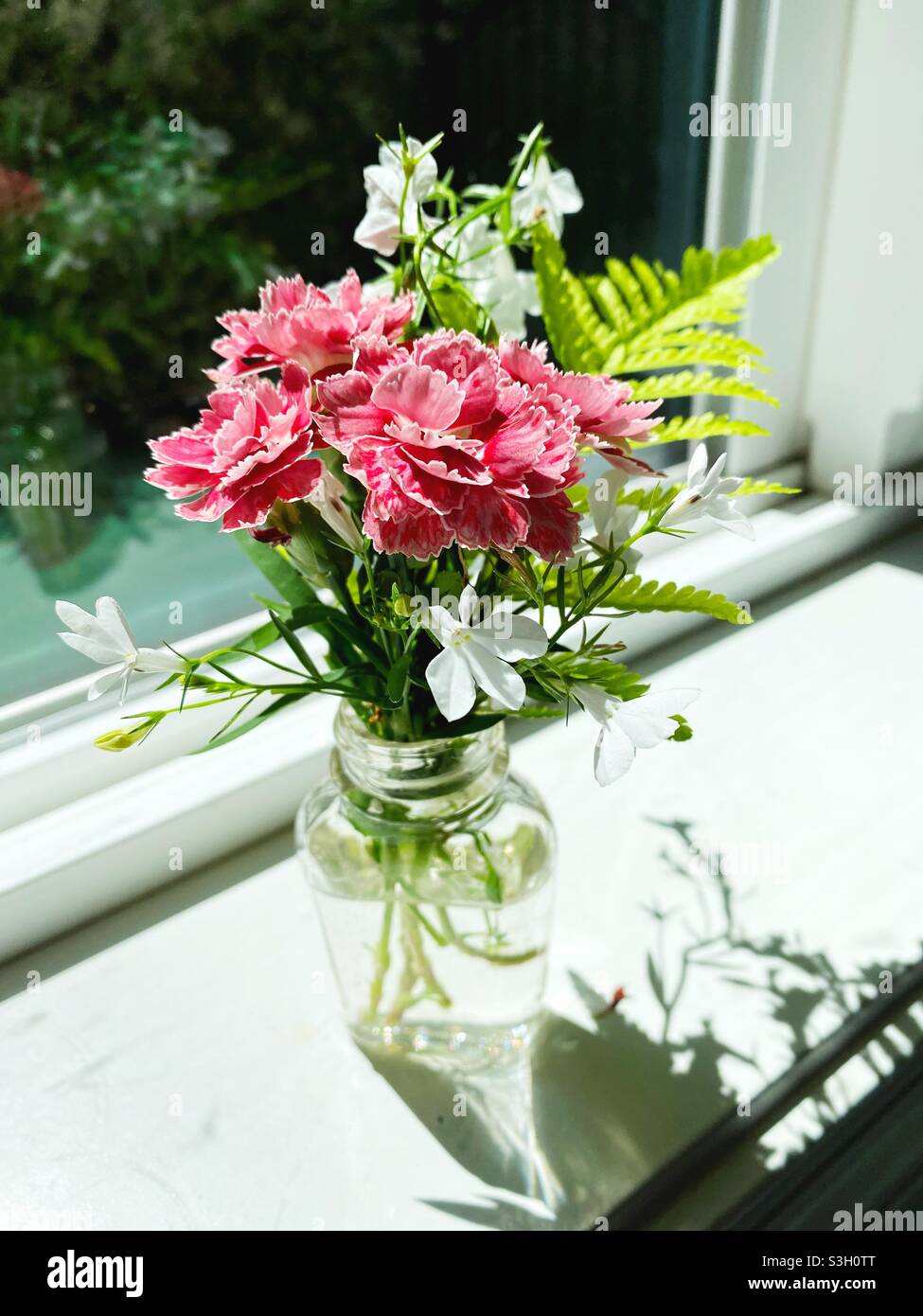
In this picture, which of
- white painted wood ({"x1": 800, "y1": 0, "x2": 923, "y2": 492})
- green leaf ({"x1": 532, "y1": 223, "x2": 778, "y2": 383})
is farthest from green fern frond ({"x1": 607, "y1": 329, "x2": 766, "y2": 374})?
white painted wood ({"x1": 800, "y1": 0, "x2": 923, "y2": 492})

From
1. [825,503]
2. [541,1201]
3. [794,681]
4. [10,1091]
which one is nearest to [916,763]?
[794,681]

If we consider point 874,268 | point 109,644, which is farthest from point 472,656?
point 874,268

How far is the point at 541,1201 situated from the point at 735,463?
69cm

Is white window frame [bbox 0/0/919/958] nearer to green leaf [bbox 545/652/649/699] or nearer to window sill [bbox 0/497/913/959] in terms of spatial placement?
window sill [bbox 0/497/913/959]

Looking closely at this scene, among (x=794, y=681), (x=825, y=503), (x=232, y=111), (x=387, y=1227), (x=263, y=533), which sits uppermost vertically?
(x=232, y=111)

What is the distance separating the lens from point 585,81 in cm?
88

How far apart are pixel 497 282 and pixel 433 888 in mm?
323

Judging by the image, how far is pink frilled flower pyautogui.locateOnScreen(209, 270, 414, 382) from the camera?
453mm

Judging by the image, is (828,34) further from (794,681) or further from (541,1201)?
(541,1201)

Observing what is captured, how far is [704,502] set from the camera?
0.47m

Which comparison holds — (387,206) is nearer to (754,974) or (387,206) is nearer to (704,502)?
(704,502)

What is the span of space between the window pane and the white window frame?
0.05m

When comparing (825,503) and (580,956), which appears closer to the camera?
(580,956)

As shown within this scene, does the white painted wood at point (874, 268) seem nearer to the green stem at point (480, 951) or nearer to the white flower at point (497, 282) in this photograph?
the white flower at point (497, 282)
